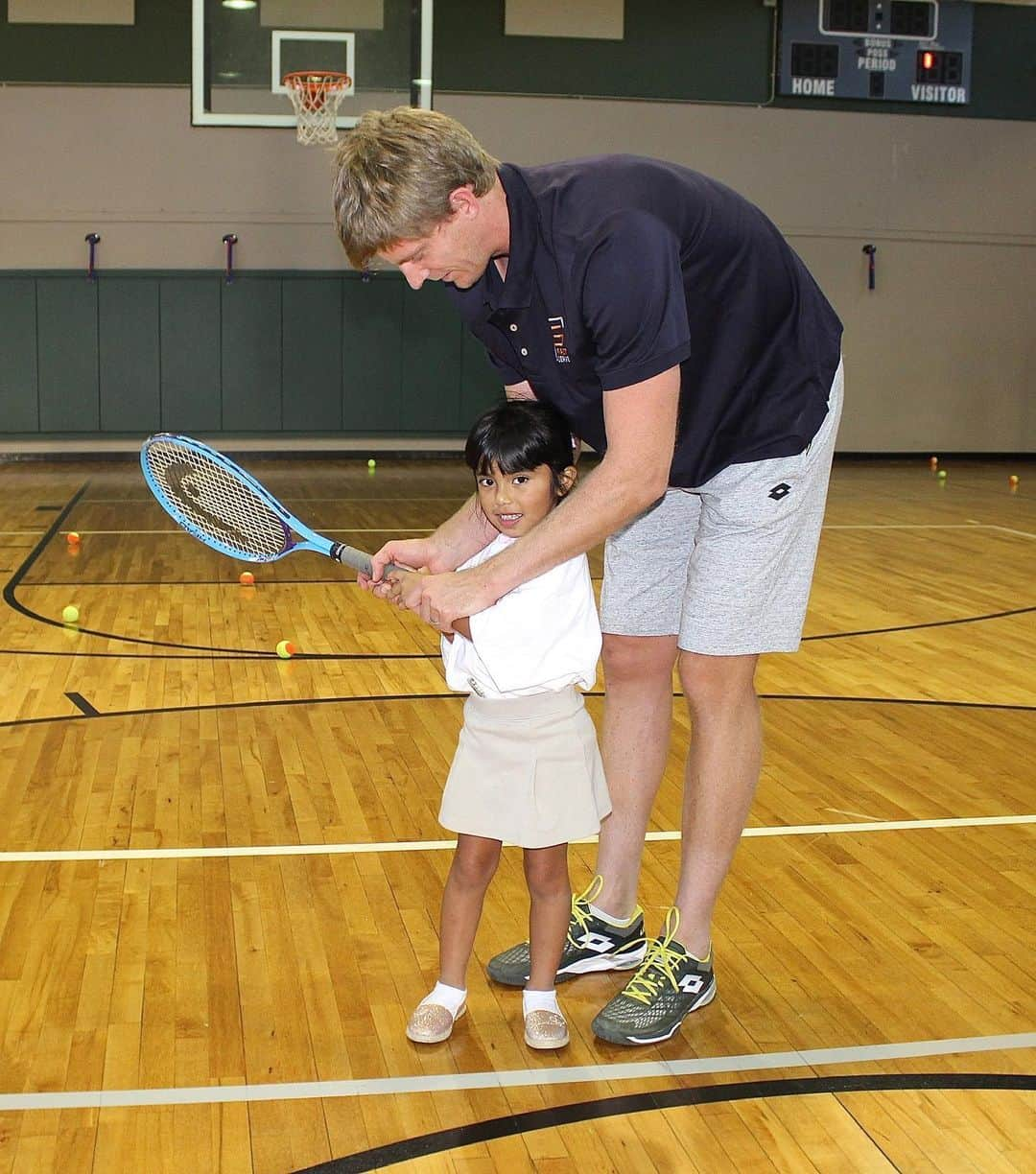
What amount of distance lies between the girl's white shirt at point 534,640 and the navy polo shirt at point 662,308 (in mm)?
283

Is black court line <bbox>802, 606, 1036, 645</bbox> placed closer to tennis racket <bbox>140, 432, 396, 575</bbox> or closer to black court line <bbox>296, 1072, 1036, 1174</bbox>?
tennis racket <bbox>140, 432, 396, 575</bbox>

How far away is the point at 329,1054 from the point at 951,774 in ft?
7.05

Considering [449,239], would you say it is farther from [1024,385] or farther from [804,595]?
[1024,385]

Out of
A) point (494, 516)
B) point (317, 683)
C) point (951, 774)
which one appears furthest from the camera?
point (317, 683)

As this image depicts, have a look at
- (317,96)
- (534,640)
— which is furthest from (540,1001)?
(317,96)

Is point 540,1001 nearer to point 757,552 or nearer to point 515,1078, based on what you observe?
point 515,1078

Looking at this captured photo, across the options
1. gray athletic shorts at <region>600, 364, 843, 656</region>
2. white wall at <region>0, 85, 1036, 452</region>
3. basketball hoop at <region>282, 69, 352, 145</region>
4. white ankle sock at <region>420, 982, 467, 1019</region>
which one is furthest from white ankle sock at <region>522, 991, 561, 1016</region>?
white wall at <region>0, 85, 1036, 452</region>

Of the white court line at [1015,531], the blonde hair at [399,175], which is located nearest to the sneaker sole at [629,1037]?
the blonde hair at [399,175]

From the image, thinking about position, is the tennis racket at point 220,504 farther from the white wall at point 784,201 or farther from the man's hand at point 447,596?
the white wall at point 784,201

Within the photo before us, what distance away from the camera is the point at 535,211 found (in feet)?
6.68

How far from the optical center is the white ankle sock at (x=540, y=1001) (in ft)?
7.57

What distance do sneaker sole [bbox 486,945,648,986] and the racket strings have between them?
892 mm

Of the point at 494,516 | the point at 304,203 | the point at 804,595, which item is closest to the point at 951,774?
the point at 804,595

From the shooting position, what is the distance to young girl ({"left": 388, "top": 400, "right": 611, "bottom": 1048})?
2.17 m
